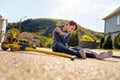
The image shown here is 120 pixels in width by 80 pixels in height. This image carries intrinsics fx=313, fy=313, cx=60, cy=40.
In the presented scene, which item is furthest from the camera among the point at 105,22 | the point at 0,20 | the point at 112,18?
the point at 0,20

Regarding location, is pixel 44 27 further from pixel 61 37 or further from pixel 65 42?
pixel 61 37

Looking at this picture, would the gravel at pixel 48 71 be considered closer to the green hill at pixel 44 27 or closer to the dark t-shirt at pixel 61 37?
the dark t-shirt at pixel 61 37

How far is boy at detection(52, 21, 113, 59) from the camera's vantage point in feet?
35.1

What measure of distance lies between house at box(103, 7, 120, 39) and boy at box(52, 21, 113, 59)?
2592cm

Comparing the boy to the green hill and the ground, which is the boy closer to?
the ground

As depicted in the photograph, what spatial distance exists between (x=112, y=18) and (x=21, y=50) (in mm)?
28636

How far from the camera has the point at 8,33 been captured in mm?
12781

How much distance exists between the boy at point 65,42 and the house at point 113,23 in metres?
25.9

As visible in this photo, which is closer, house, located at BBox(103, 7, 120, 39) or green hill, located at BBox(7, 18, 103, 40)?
house, located at BBox(103, 7, 120, 39)

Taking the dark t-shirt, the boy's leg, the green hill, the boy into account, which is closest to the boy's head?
the boy

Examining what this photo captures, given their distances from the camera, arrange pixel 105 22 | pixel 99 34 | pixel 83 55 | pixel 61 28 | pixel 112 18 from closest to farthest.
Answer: pixel 83 55 → pixel 61 28 → pixel 112 18 → pixel 105 22 → pixel 99 34

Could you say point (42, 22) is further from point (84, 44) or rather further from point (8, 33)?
point (8, 33)

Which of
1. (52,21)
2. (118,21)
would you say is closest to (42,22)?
(52,21)

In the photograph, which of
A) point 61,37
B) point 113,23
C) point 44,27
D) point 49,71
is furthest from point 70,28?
point 44,27
